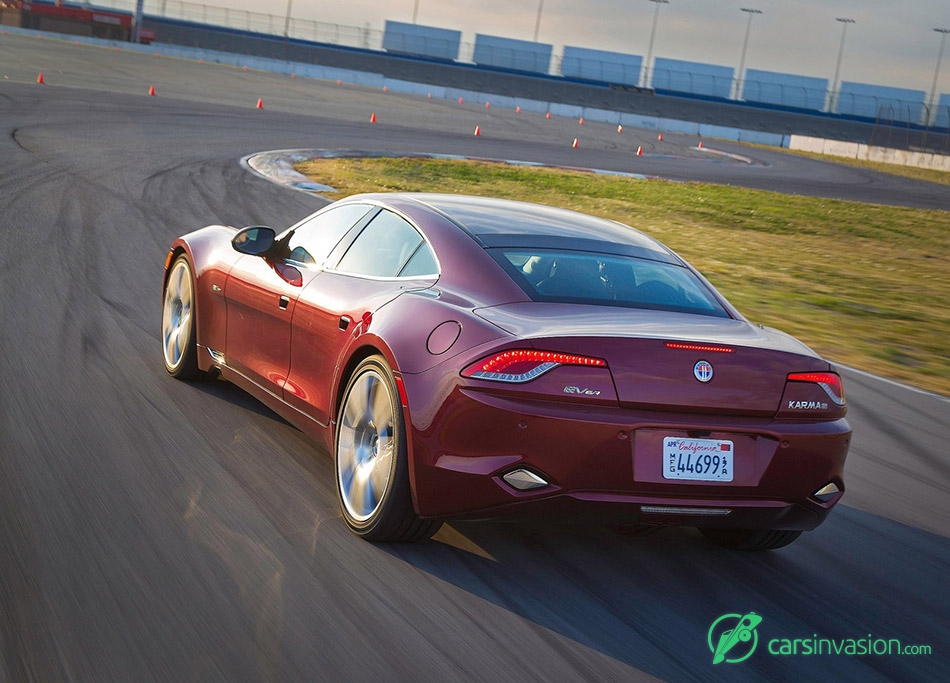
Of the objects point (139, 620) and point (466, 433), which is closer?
point (139, 620)

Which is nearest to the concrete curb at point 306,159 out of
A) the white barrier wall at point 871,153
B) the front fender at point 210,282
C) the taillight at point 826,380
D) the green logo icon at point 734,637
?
the front fender at point 210,282

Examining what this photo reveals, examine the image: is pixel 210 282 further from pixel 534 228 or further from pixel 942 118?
pixel 942 118

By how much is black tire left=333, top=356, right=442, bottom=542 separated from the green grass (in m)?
5.59

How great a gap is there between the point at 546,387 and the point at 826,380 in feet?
3.84

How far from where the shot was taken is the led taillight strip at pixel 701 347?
13.6 feet

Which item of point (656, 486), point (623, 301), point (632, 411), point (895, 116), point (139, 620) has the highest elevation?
point (895, 116)

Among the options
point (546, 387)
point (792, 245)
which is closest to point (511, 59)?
point (792, 245)

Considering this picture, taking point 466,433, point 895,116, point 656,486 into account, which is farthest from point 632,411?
point 895,116

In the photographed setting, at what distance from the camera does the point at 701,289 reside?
5.08m

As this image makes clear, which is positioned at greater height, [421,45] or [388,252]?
[421,45]

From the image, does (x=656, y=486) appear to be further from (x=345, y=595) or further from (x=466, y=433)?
(x=345, y=595)

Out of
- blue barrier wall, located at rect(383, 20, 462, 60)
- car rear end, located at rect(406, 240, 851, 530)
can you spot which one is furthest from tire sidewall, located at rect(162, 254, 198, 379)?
blue barrier wall, located at rect(383, 20, 462, 60)

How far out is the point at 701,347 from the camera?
418cm

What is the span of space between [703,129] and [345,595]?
68.3 meters
